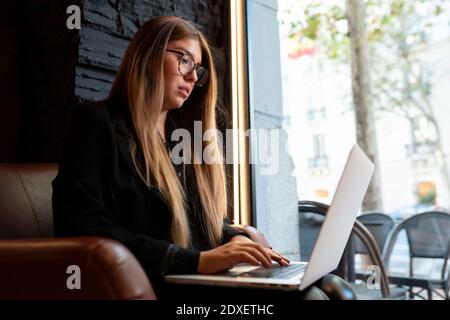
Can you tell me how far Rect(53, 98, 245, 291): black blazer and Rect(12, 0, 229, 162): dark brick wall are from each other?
570mm

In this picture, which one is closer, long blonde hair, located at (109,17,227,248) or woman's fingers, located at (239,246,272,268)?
woman's fingers, located at (239,246,272,268)

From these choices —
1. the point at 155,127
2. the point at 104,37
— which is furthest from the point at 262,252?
the point at 104,37

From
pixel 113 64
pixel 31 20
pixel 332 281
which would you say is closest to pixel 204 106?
pixel 113 64

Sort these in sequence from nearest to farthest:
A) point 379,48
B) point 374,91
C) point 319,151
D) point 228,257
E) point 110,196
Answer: point 228,257
point 110,196
point 379,48
point 374,91
point 319,151

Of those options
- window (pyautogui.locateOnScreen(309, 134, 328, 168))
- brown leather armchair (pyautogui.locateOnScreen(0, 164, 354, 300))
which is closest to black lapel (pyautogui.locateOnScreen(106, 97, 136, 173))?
brown leather armchair (pyautogui.locateOnScreen(0, 164, 354, 300))

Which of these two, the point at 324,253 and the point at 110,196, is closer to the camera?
the point at 324,253

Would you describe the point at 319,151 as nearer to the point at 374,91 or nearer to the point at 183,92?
the point at 374,91

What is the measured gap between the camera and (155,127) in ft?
4.20

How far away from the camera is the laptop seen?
31.1 inches

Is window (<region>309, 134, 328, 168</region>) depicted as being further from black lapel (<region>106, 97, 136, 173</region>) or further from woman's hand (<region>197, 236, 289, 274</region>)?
woman's hand (<region>197, 236, 289, 274</region>)

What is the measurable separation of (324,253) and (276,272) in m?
0.17
